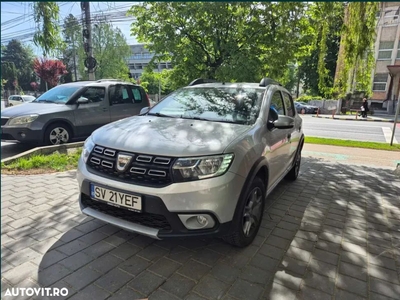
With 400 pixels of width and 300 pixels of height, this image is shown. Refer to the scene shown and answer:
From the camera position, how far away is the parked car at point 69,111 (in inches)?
220

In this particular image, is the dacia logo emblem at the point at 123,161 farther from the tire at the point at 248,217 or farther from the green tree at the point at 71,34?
the green tree at the point at 71,34

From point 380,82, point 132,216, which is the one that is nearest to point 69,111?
point 132,216

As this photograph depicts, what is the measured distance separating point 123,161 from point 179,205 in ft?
2.06

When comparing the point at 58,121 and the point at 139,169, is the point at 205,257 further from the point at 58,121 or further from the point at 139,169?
the point at 58,121

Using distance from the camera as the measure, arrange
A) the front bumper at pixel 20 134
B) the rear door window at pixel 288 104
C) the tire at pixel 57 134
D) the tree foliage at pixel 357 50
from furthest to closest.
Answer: the tire at pixel 57 134 → the front bumper at pixel 20 134 → the tree foliage at pixel 357 50 → the rear door window at pixel 288 104

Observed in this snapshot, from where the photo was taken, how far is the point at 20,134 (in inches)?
220

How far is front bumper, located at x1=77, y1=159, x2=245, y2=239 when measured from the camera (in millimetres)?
2188

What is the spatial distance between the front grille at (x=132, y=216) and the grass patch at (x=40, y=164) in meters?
2.80

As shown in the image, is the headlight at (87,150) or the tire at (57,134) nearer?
the headlight at (87,150)

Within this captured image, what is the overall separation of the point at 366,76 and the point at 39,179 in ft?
23.2

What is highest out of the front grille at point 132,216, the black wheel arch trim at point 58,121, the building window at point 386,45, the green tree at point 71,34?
the building window at point 386,45

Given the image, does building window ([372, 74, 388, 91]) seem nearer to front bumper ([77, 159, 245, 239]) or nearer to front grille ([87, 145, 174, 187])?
front bumper ([77, 159, 245, 239])

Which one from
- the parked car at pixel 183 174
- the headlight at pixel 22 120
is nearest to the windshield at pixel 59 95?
the headlight at pixel 22 120

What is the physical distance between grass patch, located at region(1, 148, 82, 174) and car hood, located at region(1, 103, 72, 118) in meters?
0.99
